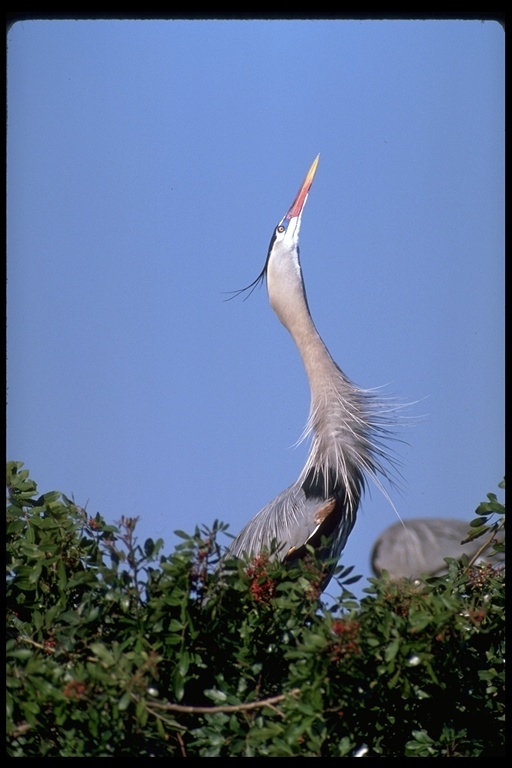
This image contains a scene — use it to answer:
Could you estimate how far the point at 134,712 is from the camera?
7.33 feet

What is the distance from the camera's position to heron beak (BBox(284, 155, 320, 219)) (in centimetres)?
547

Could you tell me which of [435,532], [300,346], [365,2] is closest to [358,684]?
[365,2]

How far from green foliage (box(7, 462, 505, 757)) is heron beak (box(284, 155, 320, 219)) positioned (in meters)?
2.96

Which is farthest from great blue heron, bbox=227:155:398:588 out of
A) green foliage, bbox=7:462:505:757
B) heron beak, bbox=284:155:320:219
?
green foliage, bbox=7:462:505:757

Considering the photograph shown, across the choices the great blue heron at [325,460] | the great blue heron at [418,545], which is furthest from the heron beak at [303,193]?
Result: the great blue heron at [418,545]

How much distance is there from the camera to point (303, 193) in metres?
5.54

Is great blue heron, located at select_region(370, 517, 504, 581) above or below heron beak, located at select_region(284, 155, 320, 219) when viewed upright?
below

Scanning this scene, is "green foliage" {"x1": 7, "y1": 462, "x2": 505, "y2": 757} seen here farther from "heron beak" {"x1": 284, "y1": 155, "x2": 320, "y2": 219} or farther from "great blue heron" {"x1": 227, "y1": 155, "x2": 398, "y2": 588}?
"heron beak" {"x1": 284, "y1": 155, "x2": 320, "y2": 219}

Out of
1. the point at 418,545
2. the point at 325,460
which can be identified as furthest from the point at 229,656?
the point at 418,545

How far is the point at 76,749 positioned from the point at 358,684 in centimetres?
67

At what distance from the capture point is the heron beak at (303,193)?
5.47 m

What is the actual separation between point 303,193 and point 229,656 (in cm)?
344

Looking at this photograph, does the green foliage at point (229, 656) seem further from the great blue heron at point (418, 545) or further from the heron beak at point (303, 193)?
the great blue heron at point (418, 545)

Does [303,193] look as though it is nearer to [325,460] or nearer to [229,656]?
[325,460]
